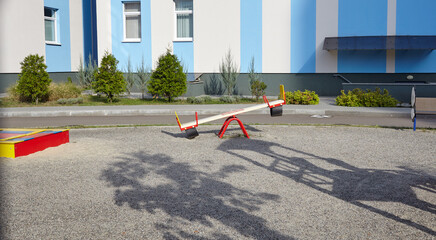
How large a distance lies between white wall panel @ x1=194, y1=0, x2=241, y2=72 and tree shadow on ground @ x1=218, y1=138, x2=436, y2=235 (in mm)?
14215

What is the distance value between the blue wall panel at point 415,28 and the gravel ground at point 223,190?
464 inches

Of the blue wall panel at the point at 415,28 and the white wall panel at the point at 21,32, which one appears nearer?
the blue wall panel at the point at 415,28

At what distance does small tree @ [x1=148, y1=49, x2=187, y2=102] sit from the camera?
1872 centimetres

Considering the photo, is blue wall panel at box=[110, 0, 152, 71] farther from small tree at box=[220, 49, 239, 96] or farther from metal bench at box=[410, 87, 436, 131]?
metal bench at box=[410, 87, 436, 131]

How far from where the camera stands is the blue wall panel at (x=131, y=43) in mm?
22906

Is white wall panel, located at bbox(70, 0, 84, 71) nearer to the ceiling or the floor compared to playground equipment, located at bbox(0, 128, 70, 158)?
nearer to the ceiling

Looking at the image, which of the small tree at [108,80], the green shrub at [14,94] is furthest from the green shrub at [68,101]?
the green shrub at [14,94]

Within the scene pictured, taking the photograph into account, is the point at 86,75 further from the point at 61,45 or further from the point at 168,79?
the point at 168,79

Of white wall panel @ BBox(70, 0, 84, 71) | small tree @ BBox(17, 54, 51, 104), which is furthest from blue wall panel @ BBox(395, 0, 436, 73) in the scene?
white wall panel @ BBox(70, 0, 84, 71)

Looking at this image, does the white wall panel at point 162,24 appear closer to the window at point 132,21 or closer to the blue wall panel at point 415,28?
the window at point 132,21

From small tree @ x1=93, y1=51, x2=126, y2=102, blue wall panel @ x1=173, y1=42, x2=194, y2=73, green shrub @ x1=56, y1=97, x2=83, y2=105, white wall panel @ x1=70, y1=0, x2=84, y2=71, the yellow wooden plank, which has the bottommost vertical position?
the yellow wooden plank

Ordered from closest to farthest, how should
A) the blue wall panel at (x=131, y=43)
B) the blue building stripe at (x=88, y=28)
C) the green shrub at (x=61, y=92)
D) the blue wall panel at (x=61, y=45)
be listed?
the green shrub at (x=61, y=92) < the blue wall panel at (x=131, y=43) < the blue wall panel at (x=61, y=45) < the blue building stripe at (x=88, y=28)

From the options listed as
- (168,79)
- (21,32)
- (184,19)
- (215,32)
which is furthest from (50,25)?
(168,79)

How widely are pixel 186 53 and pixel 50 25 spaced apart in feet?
25.9
